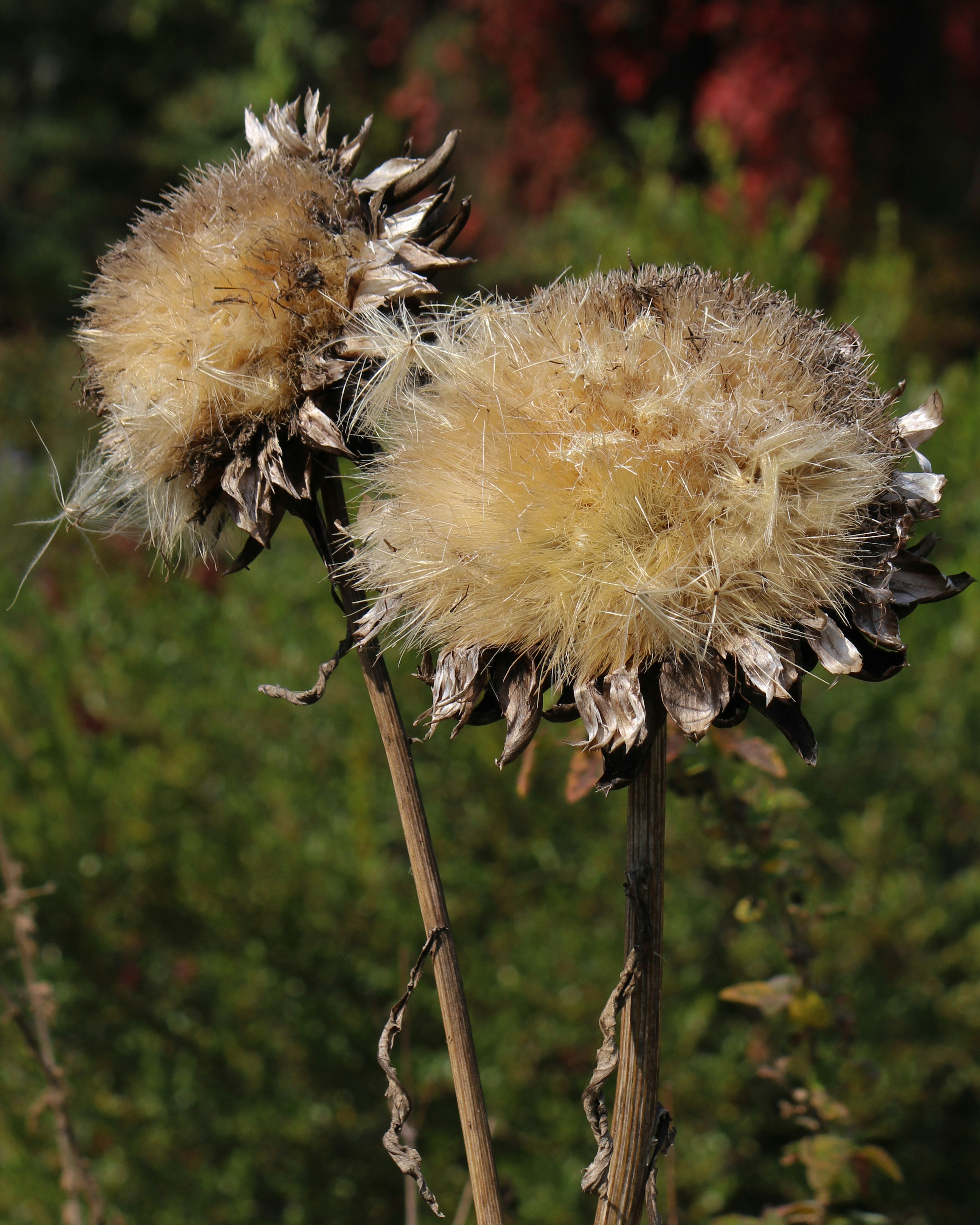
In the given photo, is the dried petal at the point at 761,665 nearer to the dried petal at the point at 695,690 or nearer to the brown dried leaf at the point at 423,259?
the dried petal at the point at 695,690

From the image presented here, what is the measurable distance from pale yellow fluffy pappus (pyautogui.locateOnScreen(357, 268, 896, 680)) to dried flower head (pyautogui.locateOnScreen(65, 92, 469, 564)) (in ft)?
0.21

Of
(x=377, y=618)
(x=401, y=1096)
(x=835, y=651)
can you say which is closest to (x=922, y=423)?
(x=835, y=651)

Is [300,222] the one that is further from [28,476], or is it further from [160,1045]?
[28,476]

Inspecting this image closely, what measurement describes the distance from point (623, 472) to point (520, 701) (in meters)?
0.18

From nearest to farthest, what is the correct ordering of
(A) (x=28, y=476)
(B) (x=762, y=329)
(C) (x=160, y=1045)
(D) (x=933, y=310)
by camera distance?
(B) (x=762, y=329) → (C) (x=160, y=1045) → (A) (x=28, y=476) → (D) (x=933, y=310)

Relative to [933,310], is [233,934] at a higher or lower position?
lower

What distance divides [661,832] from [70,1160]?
1020 mm

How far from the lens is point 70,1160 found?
4.50 ft

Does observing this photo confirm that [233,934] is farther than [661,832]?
Yes

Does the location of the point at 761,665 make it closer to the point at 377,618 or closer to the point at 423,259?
the point at 377,618

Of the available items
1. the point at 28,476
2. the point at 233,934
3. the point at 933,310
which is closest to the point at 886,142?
the point at 933,310

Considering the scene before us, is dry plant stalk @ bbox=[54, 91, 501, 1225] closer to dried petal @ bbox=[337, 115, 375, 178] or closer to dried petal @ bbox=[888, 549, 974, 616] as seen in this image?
dried petal @ bbox=[337, 115, 375, 178]

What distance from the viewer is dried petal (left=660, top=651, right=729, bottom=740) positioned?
0.73 metres

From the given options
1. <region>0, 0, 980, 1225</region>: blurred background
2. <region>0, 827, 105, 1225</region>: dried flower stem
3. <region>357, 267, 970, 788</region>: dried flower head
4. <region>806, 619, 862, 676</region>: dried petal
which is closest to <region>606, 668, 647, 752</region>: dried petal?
<region>357, 267, 970, 788</region>: dried flower head
